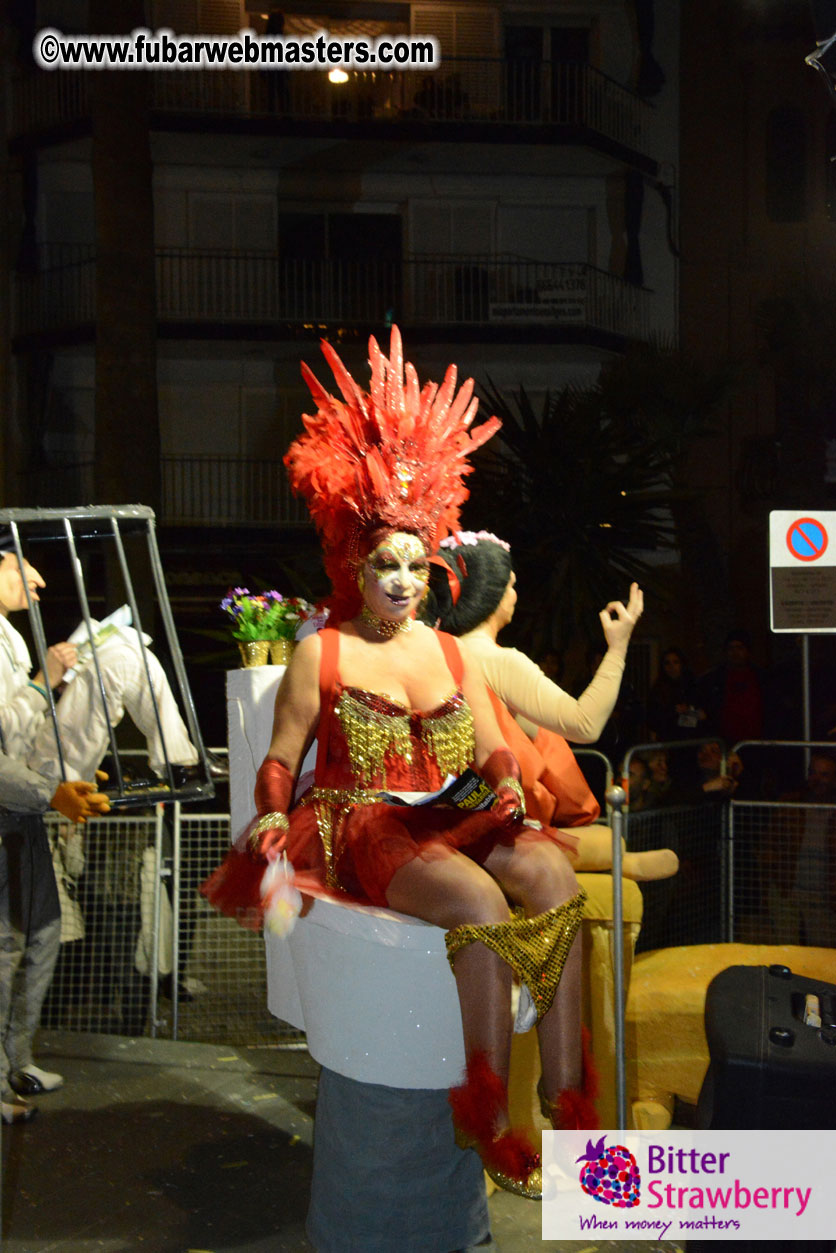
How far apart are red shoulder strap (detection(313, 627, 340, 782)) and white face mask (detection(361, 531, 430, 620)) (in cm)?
14

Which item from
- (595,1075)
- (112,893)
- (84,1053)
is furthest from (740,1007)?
(112,893)

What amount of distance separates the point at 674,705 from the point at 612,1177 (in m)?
4.14

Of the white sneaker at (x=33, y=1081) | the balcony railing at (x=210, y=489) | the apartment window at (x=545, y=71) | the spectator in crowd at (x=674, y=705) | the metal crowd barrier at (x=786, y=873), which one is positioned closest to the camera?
the white sneaker at (x=33, y=1081)

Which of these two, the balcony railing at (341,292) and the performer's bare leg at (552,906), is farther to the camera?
the balcony railing at (341,292)

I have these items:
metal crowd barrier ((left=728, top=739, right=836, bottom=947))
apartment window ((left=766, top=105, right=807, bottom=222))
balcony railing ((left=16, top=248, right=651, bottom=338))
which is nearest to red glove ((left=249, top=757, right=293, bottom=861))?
metal crowd barrier ((left=728, top=739, right=836, bottom=947))

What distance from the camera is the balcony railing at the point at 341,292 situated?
12.4m

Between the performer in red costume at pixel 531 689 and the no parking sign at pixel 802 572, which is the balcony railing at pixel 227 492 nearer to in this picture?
the no parking sign at pixel 802 572

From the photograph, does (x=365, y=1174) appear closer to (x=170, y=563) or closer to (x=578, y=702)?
(x=578, y=702)

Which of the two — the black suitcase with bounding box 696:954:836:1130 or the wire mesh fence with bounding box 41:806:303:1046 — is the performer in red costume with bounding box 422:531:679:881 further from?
the wire mesh fence with bounding box 41:806:303:1046

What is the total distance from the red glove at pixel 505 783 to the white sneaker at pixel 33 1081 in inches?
75.0

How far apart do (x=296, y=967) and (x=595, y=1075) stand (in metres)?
0.69

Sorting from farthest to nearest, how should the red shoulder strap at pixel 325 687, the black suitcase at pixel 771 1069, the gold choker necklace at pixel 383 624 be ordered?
the gold choker necklace at pixel 383 624 → the red shoulder strap at pixel 325 687 → the black suitcase at pixel 771 1069

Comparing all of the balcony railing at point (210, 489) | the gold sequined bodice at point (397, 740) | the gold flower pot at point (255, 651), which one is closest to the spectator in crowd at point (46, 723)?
the gold flower pot at point (255, 651)

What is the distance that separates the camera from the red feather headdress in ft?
9.11
